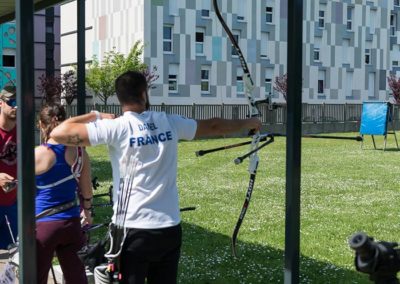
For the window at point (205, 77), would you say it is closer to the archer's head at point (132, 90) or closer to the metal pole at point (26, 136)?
the archer's head at point (132, 90)

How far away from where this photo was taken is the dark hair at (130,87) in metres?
3.46

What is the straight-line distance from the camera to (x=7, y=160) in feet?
19.2

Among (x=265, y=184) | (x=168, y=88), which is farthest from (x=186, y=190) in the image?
(x=168, y=88)

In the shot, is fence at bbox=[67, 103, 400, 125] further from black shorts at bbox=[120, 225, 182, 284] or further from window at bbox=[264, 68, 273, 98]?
black shorts at bbox=[120, 225, 182, 284]

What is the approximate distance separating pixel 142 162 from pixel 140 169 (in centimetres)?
4

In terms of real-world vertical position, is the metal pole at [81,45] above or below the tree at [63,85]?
below

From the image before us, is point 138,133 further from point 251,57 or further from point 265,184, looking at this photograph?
point 251,57

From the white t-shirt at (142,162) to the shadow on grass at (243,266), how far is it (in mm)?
2700

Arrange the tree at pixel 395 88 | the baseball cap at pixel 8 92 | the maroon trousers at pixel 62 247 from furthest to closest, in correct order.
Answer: the tree at pixel 395 88 → the baseball cap at pixel 8 92 → the maroon trousers at pixel 62 247

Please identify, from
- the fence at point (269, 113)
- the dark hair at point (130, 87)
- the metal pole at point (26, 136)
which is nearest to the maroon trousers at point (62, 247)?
the metal pole at point (26, 136)

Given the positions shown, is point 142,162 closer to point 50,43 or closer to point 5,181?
point 5,181

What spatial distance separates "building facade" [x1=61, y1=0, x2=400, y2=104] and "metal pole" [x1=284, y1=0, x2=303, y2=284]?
36.3m

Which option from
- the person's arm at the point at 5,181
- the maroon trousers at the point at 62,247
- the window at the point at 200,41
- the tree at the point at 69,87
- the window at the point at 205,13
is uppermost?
the window at the point at 205,13

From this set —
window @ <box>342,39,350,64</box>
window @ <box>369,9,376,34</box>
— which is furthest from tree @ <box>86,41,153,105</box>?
window @ <box>369,9,376,34</box>
